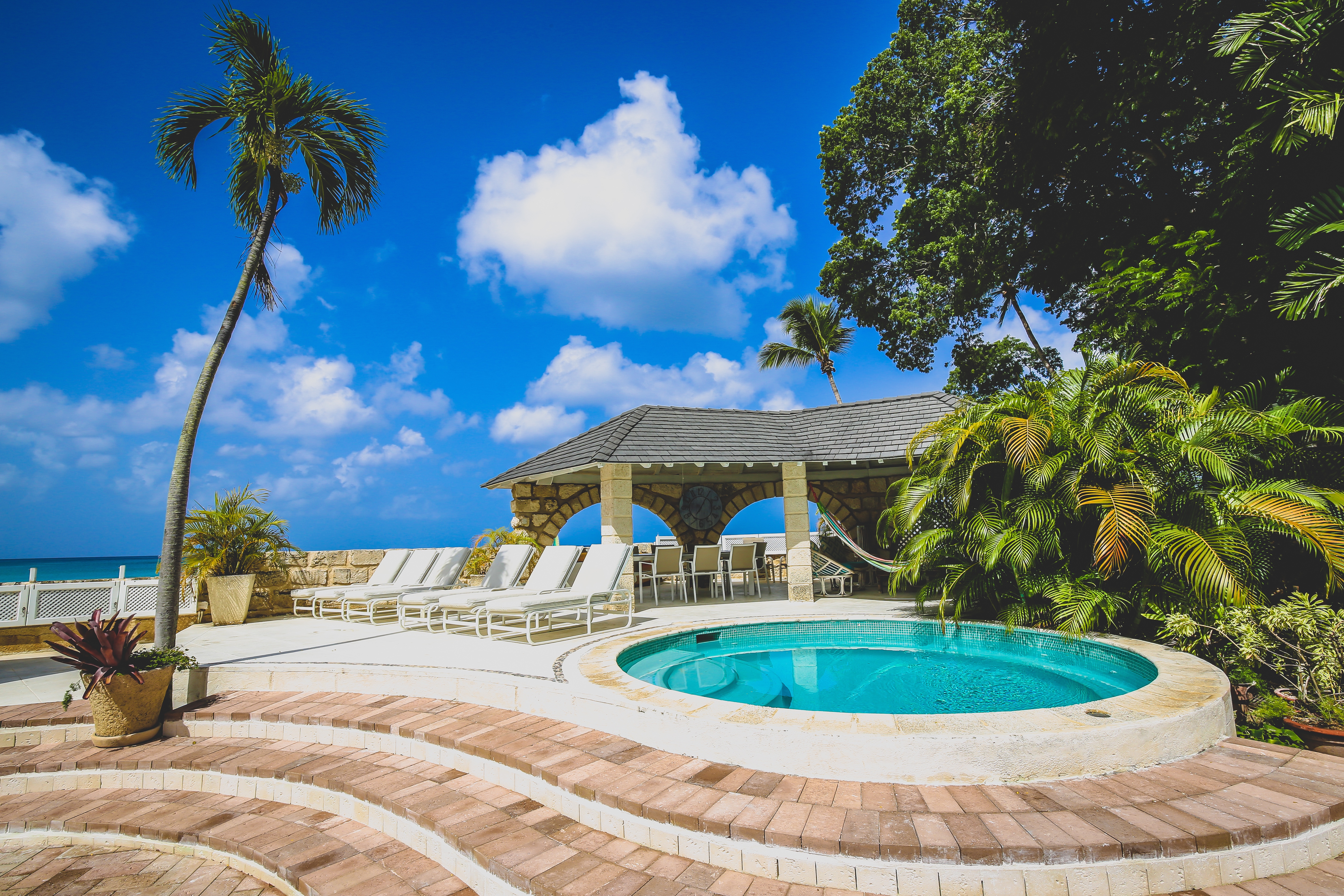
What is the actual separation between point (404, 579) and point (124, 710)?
484cm

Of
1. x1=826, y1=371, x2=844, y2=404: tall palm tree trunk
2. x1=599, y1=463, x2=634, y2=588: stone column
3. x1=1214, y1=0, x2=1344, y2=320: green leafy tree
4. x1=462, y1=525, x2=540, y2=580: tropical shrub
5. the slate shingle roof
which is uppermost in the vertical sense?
x1=826, y1=371, x2=844, y2=404: tall palm tree trunk

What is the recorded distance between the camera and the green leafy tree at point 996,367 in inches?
550

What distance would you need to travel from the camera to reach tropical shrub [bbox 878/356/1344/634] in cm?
516

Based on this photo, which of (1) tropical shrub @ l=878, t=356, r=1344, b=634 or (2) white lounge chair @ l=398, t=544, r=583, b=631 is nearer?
(1) tropical shrub @ l=878, t=356, r=1344, b=634

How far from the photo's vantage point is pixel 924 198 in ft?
44.5

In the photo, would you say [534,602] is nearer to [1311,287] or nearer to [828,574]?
[828,574]

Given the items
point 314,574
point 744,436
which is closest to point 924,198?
point 744,436

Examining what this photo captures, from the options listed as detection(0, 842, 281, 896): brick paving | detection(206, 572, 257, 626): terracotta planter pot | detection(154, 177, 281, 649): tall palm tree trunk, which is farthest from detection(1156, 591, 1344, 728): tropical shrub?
detection(206, 572, 257, 626): terracotta planter pot

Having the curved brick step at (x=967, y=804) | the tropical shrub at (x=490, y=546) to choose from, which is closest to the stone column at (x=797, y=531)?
the tropical shrub at (x=490, y=546)

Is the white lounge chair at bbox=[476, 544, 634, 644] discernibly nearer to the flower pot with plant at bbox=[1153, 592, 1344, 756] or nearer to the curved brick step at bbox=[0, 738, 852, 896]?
the curved brick step at bbox=[0, 738, 852, 896]

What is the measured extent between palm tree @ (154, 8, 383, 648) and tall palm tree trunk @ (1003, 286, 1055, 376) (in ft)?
44.1

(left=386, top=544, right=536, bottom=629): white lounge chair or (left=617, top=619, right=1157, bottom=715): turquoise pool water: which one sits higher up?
(left=386, top=544, right=536, bottom=629): white lounge chair

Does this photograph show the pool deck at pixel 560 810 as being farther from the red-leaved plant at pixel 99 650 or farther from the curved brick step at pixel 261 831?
the red-leaved plant at pixel 99 650

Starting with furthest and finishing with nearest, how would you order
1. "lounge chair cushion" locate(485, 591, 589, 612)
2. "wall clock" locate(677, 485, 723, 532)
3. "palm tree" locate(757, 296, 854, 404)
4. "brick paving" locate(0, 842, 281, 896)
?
"palm tree" locate(757, 296, 854, 404) < "wall clock" locate(677, 485, 723, 532) < "lounge chair cushion" locate(485, 591, 589, 612) < "brick paving" locate(0, 842, 281, 896)
